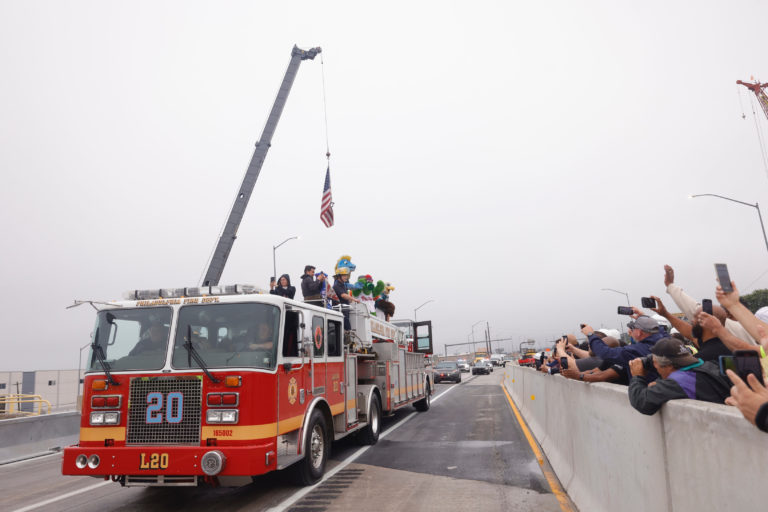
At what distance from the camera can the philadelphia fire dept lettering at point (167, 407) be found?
6227mm

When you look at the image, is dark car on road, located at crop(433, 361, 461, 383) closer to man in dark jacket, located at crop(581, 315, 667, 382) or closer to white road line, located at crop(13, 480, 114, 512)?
white road line, located at crop(13, 480, 114, 512)

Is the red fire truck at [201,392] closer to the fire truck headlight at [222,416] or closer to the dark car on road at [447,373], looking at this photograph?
the fire truck headlight at [222,416]

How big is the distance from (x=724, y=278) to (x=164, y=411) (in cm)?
587

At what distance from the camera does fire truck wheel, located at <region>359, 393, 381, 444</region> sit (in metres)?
10.5

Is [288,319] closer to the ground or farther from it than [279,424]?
farther from it

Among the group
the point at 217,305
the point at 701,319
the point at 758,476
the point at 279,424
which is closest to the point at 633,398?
the point at 701,319

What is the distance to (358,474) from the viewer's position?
26.2 ft

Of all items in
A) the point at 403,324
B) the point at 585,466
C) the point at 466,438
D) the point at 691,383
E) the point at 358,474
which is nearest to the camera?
the point at 691,383

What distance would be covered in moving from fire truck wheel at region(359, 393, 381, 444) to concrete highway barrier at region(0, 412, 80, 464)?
7.01 m

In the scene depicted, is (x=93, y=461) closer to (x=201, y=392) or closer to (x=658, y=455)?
(x=201, y=392)

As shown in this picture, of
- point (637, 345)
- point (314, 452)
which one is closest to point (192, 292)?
point (314, 452)

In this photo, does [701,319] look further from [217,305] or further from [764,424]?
[217,305]

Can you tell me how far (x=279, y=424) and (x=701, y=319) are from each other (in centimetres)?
481

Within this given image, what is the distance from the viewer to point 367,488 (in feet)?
23.3
